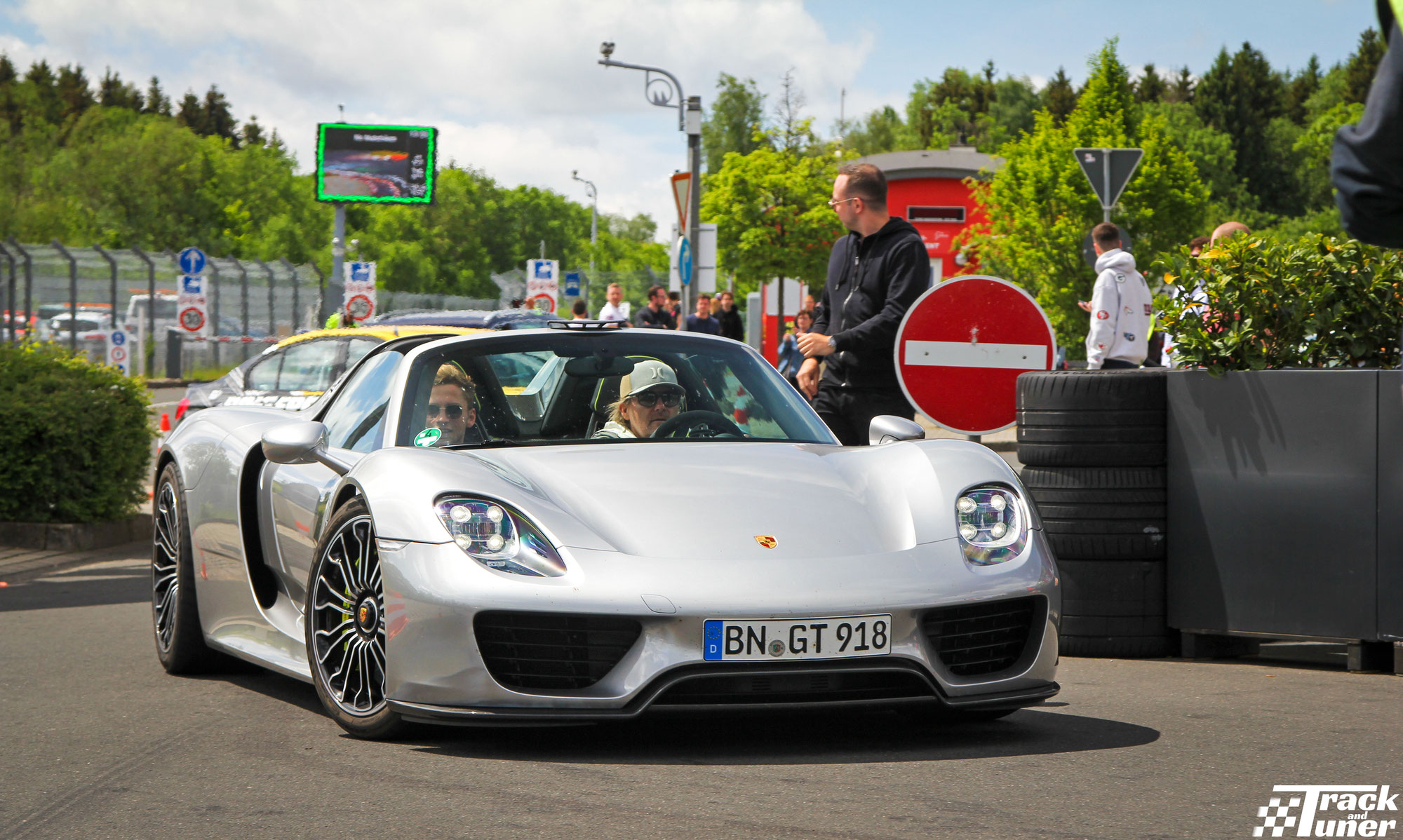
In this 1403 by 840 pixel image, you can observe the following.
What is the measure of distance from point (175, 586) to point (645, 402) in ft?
6.61

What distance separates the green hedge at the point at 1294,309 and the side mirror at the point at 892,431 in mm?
1414

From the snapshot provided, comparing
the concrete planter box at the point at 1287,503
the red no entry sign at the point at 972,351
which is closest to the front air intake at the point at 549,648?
the concrete planter box at the point at 1287,503

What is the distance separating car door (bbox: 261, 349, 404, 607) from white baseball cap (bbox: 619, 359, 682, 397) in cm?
74

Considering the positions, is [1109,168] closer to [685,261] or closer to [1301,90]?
[685,261]

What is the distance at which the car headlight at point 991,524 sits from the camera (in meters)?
4.50

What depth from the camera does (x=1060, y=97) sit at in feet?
318

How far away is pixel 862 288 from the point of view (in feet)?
25.0

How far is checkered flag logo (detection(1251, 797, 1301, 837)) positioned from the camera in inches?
138

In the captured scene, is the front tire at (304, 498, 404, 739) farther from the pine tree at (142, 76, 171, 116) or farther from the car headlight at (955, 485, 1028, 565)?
the pine tree at (142, 76, 171, 116)

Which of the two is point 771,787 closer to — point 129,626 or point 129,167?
point 129,626

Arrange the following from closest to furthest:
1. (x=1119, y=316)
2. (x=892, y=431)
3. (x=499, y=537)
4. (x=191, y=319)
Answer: (x=499, y=537) → (x=892, y=431) → (x=1119, y=316) → (x=191, y=319)

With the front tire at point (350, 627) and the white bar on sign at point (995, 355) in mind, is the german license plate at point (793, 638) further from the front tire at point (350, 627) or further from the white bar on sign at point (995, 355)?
the white bar on sign at point (995, 355)

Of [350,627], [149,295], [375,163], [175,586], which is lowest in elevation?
[175,586]

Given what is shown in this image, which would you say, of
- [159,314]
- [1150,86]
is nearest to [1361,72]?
[1150,86]
